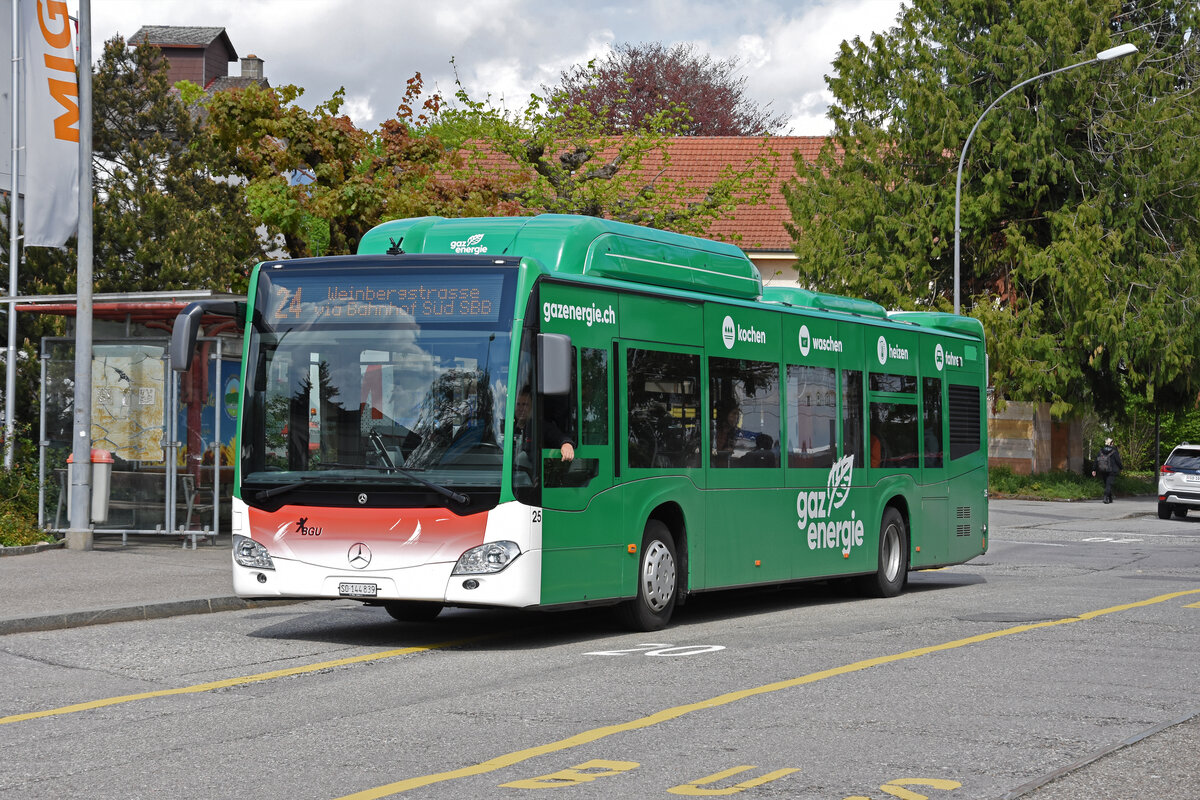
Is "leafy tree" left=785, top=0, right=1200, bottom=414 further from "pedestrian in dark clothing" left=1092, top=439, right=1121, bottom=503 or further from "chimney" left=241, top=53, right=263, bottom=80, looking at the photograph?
"chimney" left=241, top=53, right=263, bottom=80

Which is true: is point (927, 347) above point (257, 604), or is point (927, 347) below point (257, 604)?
above

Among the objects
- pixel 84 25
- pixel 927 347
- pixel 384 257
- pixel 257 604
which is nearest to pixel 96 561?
pixel 257 604

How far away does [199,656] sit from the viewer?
10.8m

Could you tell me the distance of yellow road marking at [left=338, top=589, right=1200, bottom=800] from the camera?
21.6 feet

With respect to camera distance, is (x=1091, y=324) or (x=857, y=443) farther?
(x=1091, y=324)

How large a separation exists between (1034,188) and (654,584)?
32698 mm

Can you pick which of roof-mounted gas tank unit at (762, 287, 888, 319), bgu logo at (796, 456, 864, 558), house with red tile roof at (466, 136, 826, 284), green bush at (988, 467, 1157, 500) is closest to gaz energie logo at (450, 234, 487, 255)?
roof-mounted gas tank unit at (762, 287, 888, 319)

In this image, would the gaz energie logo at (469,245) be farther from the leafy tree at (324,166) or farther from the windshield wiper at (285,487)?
the leafy tree at (324,166)

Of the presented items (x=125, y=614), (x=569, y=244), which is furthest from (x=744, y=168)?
(x=125, y=614)

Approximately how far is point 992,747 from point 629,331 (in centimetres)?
557

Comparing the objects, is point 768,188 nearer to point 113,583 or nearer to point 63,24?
point 63,24

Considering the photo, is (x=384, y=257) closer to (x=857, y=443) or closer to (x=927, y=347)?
(x=857, y=443)

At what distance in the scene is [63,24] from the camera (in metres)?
21.0

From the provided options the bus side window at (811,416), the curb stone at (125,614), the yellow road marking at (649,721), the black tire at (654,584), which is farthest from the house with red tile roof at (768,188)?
the yellow road marking at (649,721)
